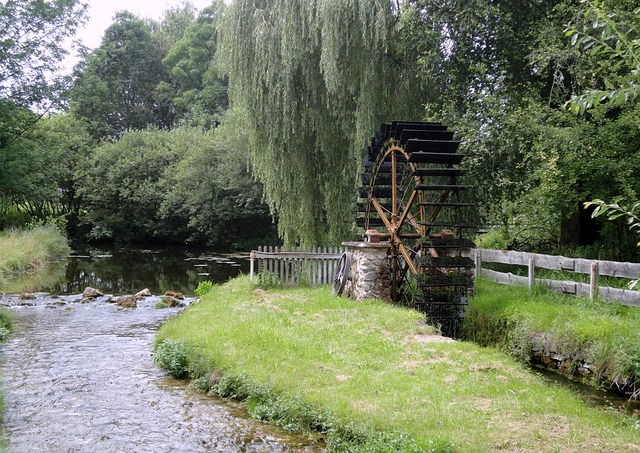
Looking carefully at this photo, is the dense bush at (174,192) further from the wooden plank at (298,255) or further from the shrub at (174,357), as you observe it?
the shrub at (174,357)

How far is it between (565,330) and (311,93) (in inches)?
332

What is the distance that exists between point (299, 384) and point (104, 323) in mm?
6768

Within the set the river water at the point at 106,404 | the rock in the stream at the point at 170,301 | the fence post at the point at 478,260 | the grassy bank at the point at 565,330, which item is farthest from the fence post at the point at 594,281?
the rock in the stream at the point at 170,301

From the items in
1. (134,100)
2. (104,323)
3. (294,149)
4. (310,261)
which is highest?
(134,100)

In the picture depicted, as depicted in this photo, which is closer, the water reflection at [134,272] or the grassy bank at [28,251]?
the water reflection at [134,272]

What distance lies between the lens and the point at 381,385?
5422 millimetres

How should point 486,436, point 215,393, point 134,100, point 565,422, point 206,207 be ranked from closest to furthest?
point 486,436 → point 565,422 → point 215,393 → point 206,207 → point 134,100

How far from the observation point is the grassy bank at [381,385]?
4359mm

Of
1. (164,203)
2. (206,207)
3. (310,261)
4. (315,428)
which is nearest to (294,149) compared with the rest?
(310,261)

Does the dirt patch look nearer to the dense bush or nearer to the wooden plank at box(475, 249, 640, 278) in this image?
the wooden plank at box(475, 249, 640, 278)

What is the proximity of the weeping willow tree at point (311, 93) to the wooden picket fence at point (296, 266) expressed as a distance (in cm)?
122

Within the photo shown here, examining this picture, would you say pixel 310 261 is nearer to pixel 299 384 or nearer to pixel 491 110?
pixel 491 110

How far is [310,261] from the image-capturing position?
12.6 metres

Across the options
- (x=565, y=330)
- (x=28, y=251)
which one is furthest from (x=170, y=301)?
(x=28, y=251)
